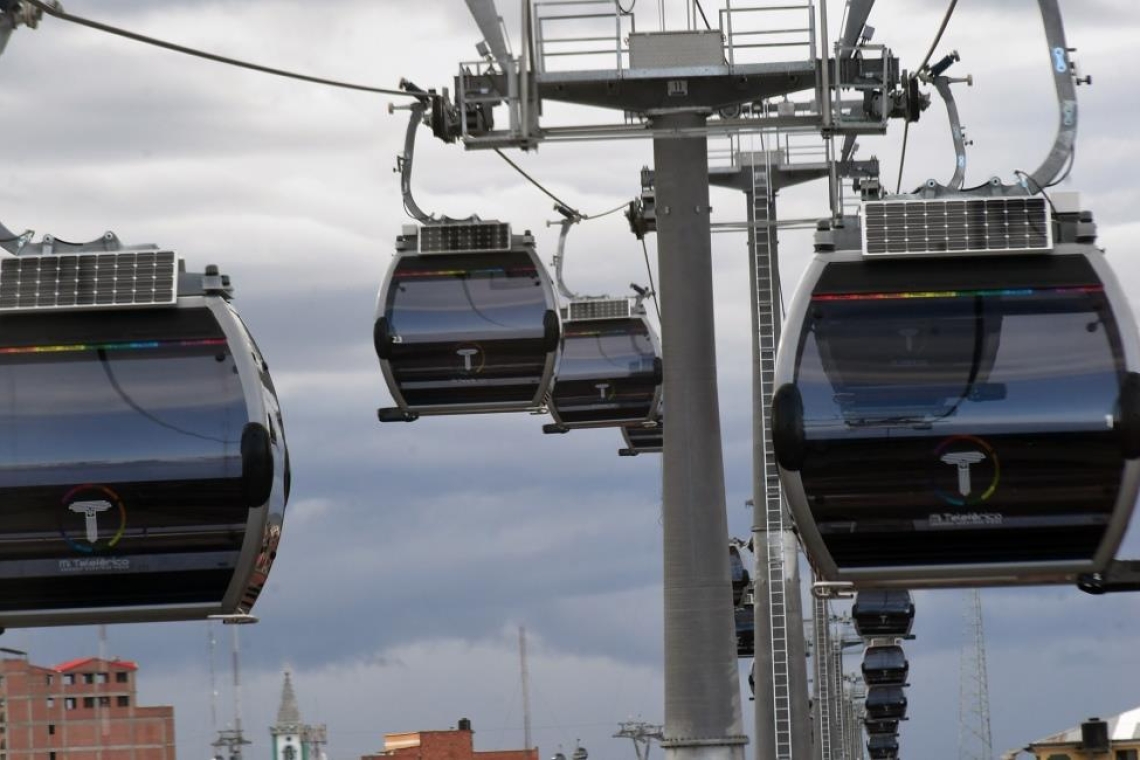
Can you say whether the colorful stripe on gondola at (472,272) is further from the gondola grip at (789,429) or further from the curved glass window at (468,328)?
the gondola grip at (789,429)

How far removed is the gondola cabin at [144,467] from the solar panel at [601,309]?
2110 cm

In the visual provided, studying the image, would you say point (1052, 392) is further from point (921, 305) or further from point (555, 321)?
point (555, 321)

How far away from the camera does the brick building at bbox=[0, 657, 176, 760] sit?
11306cm

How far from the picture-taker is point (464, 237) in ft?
86.3

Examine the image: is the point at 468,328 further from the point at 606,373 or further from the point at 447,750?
the point at 447,750

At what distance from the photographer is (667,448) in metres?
22.1

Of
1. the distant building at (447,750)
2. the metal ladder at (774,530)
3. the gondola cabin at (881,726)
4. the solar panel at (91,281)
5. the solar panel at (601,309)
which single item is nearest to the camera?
the solar panel at (91,281)

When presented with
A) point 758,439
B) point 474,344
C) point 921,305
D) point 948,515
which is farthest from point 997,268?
point 758,439

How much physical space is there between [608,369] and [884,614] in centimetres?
1600

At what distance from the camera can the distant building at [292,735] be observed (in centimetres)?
12181

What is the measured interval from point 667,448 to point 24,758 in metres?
98.4

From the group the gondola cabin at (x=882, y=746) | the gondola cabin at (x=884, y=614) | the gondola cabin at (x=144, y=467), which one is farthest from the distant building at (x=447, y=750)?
the gondola cabin at (x=144, y=467)

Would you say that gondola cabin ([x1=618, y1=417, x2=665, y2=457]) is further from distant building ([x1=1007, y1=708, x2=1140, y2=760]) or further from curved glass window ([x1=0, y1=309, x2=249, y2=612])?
curved glass window ([x1=0, y1=309, x2=249, y2=612])

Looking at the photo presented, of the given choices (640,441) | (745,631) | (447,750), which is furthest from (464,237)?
(447,750)
